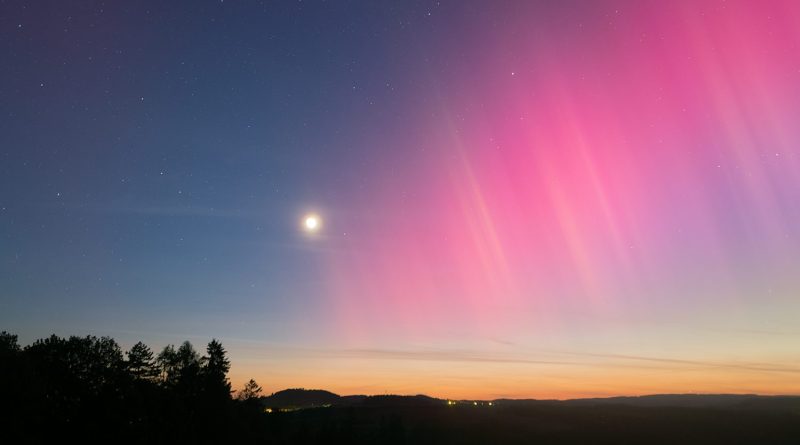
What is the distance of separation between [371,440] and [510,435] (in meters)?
52.6

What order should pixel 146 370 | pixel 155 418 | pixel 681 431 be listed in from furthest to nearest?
1. pixel 681 431
2. pixel 146 370
3. pixel 155 418

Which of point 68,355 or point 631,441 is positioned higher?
point 68,355

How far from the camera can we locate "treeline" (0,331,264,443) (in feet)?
142

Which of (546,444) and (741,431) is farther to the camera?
(741,431)

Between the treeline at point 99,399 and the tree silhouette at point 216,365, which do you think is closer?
the treeline at point 99,399

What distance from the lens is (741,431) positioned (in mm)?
187000

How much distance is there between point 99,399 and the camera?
54531 mm

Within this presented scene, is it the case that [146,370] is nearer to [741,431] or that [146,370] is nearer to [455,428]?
[455,428]

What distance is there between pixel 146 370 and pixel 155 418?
1932cm

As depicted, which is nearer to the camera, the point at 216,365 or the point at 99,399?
the point at 99,399

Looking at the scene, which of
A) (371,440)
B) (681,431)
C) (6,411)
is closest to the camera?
(6,411)

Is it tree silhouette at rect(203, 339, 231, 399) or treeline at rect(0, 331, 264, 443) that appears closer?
treeline at rect(0, 331, 264, 443)

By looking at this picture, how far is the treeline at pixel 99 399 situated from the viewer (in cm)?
4334

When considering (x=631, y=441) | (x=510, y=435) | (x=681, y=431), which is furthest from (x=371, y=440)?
(x=681, y=431)
